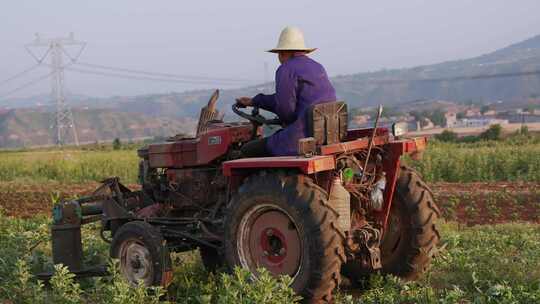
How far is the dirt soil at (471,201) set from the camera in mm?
13517

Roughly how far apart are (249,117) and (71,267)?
2462mm

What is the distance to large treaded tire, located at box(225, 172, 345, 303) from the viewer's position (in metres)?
5.13

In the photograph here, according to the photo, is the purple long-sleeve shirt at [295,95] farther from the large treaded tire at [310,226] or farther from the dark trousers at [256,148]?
the large treaded tire at [310,226]

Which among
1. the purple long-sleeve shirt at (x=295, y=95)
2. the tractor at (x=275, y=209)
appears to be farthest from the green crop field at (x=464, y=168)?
the purple long-sleeve shirt at (x=295, y=95)

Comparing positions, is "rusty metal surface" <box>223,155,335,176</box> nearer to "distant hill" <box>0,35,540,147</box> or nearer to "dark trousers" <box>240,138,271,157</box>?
"dark trousers" <box>240,138,271,157</box>

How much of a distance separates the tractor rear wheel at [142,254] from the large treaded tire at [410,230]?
2.09 m

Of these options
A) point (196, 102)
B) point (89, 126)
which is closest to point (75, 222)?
point (89, 126)

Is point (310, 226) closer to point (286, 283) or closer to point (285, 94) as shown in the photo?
point (286, 283)

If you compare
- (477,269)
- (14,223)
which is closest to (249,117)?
(477,269)

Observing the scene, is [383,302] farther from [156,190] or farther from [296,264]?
[156,190]

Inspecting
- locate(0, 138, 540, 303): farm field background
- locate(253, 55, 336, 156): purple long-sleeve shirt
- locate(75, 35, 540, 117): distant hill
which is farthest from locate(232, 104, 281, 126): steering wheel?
locate(75, 35, 540, 117): distant hill

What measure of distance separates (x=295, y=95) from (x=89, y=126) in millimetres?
126497

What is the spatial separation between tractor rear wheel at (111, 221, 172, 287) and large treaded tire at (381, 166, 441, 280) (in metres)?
2.09

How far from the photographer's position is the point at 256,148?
6.02 meters
